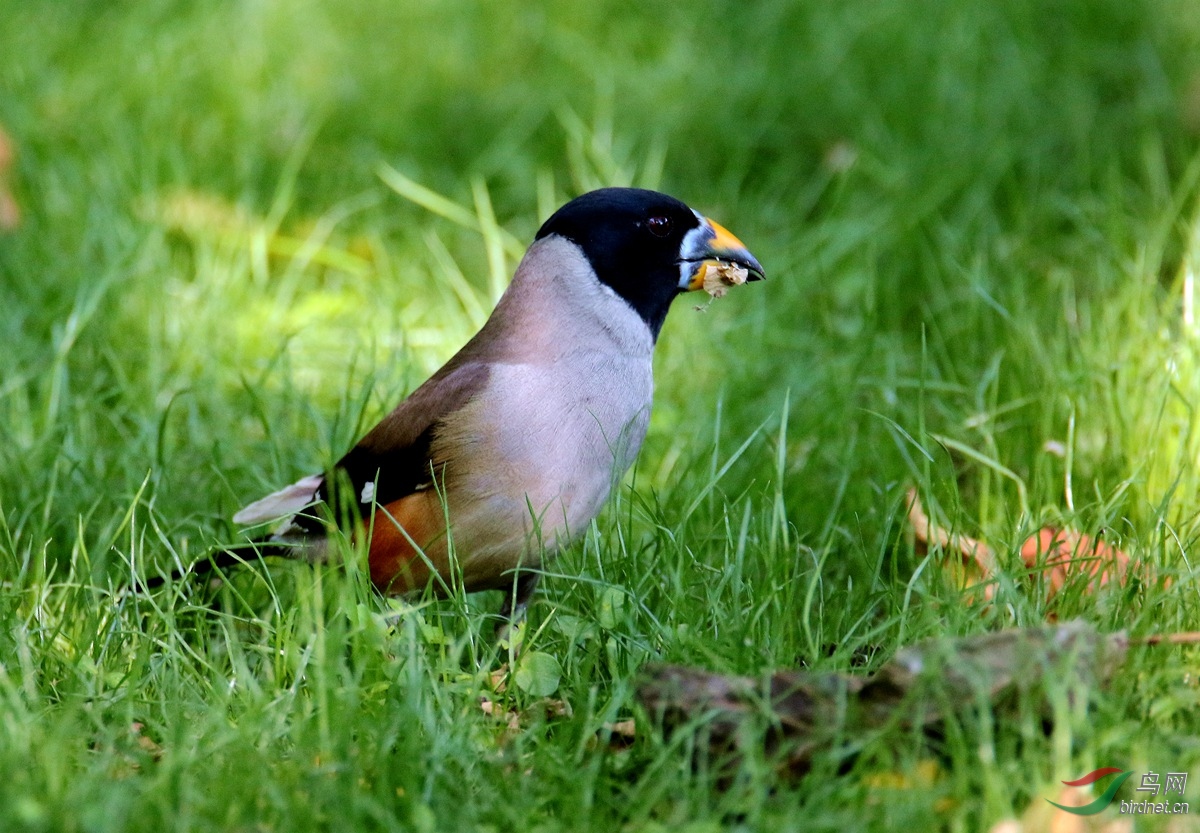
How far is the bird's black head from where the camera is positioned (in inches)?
149

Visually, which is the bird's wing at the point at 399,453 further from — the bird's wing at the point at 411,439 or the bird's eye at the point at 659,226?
the bird's eye at the point at 659,226

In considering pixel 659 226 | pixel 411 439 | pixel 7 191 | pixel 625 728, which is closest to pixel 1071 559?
pixel 625 728

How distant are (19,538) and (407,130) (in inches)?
132

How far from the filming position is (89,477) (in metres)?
4.12

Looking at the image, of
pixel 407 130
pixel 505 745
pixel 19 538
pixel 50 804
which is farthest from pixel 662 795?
pixel 407 130

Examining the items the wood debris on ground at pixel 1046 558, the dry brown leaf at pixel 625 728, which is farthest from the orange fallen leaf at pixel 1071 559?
the dry brown leaf at pixel 625 728

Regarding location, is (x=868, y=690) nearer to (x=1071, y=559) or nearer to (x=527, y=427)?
(x=1071, y=559)

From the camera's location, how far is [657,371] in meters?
5.09

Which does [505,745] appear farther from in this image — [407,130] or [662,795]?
[407,130]

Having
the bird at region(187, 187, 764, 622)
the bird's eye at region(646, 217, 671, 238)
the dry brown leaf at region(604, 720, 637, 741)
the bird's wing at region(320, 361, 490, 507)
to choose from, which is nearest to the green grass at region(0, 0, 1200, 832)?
the dry brown leaf at region(604, 720, 637, 741)
